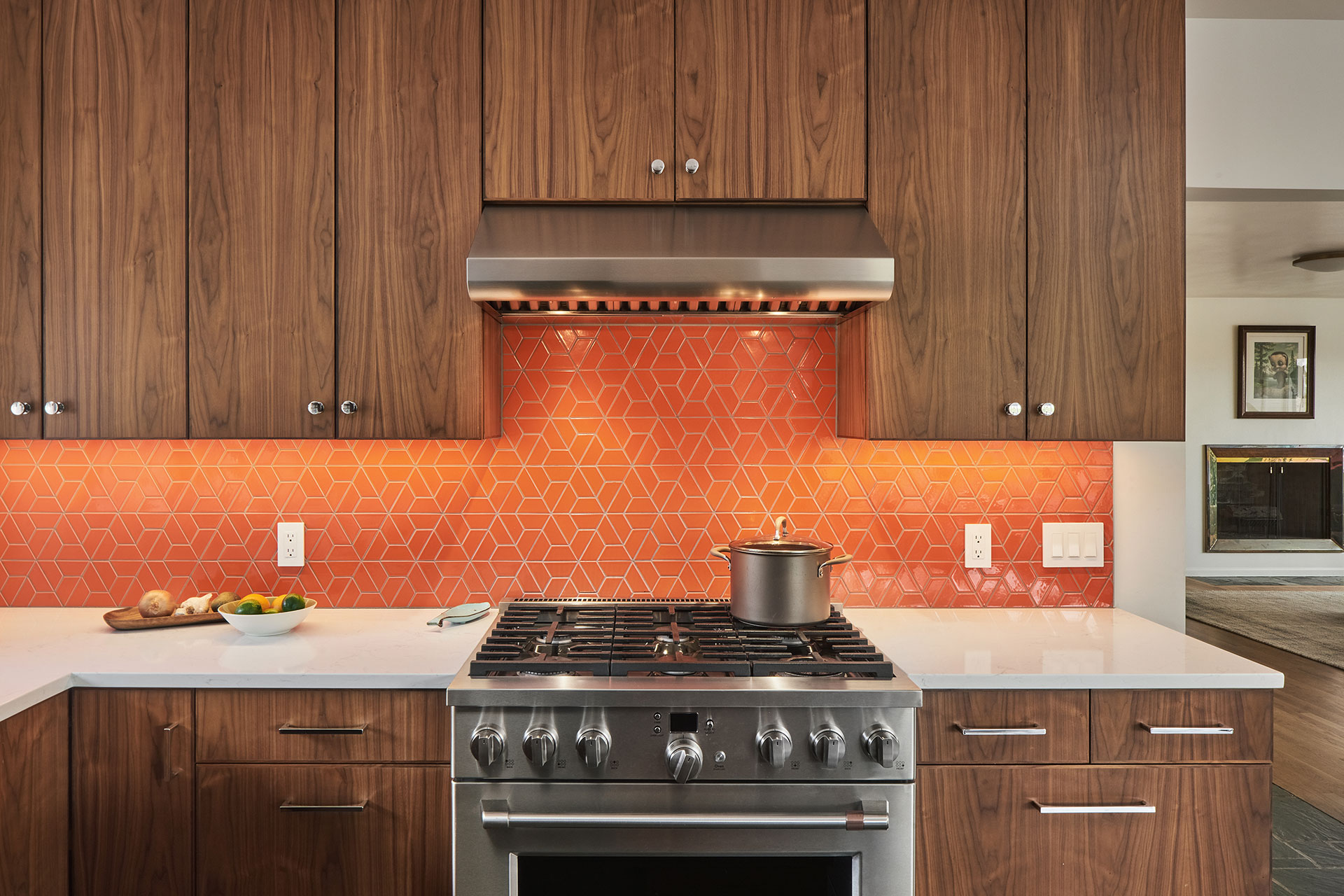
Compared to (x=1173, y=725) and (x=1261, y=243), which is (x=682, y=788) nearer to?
(x=1173, y=725)

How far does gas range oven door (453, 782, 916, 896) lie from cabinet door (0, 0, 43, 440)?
1.49 m

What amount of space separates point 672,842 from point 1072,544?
1.44 m

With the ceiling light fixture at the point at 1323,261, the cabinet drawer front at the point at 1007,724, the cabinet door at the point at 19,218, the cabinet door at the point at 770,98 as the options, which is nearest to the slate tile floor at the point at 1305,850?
the cabinet drawer front at the point at 1007,724

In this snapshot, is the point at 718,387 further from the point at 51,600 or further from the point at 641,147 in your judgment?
the point at 51,600

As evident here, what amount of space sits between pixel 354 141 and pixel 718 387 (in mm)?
1112

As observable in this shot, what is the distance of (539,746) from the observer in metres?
1.53

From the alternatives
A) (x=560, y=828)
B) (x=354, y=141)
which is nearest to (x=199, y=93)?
(x=354, y=141)

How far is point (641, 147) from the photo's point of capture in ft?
6.46

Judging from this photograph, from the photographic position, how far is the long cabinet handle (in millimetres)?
1657

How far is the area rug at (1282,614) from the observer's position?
17.6 ft

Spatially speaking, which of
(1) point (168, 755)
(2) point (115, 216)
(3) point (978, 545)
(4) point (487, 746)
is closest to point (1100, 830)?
(3) point (978, 545)

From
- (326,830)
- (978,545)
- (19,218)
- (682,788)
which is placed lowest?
(326,830)

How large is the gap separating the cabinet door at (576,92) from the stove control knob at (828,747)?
4.28 ft

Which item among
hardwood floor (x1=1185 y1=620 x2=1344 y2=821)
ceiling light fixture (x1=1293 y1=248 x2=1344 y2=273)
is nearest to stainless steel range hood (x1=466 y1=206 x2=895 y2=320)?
hardwood floor (x1=1185 y1=620 x2=1344 y2=821)
